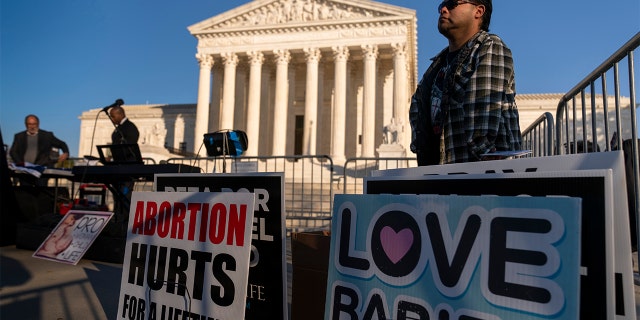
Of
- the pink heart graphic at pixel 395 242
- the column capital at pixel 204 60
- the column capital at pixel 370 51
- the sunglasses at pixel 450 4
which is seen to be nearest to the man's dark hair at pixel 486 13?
the sunglasses at pixel 450 4

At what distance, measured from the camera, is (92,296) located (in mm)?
3518

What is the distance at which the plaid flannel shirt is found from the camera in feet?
8.37

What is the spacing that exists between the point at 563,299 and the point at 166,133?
2124 inches

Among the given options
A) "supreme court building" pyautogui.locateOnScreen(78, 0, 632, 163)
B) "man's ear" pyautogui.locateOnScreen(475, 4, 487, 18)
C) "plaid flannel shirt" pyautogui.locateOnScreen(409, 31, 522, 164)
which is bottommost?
"plaid flannel shirt" pyautogui.locateOnScreen(409, 31, 522, 164)

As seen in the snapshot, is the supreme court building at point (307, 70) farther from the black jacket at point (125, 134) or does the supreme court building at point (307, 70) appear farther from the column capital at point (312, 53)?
the black jacket at point (125, 134)

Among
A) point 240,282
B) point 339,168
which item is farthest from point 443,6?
point 339,168

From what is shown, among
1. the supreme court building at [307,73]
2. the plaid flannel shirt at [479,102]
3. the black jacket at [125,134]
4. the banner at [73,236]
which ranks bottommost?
the banner at [73,236]

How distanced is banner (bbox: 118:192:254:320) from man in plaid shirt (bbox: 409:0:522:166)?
4.72 ft

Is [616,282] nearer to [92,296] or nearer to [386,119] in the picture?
[92,296]

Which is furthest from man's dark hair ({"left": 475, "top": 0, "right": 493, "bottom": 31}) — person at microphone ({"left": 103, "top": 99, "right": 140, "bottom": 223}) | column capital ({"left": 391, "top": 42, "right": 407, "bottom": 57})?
column capital ({"left": 391, "top": 42, "right": 407, "bottom": 57})

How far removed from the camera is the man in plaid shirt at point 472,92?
8.38 feet

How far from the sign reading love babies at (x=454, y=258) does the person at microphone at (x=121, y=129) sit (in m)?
6.28

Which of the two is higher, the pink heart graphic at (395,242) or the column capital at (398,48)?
the column capital at (398,48)

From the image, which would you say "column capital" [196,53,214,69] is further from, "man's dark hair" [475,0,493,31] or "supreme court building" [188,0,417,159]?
"man's dark hair" [475,0,493,31]
